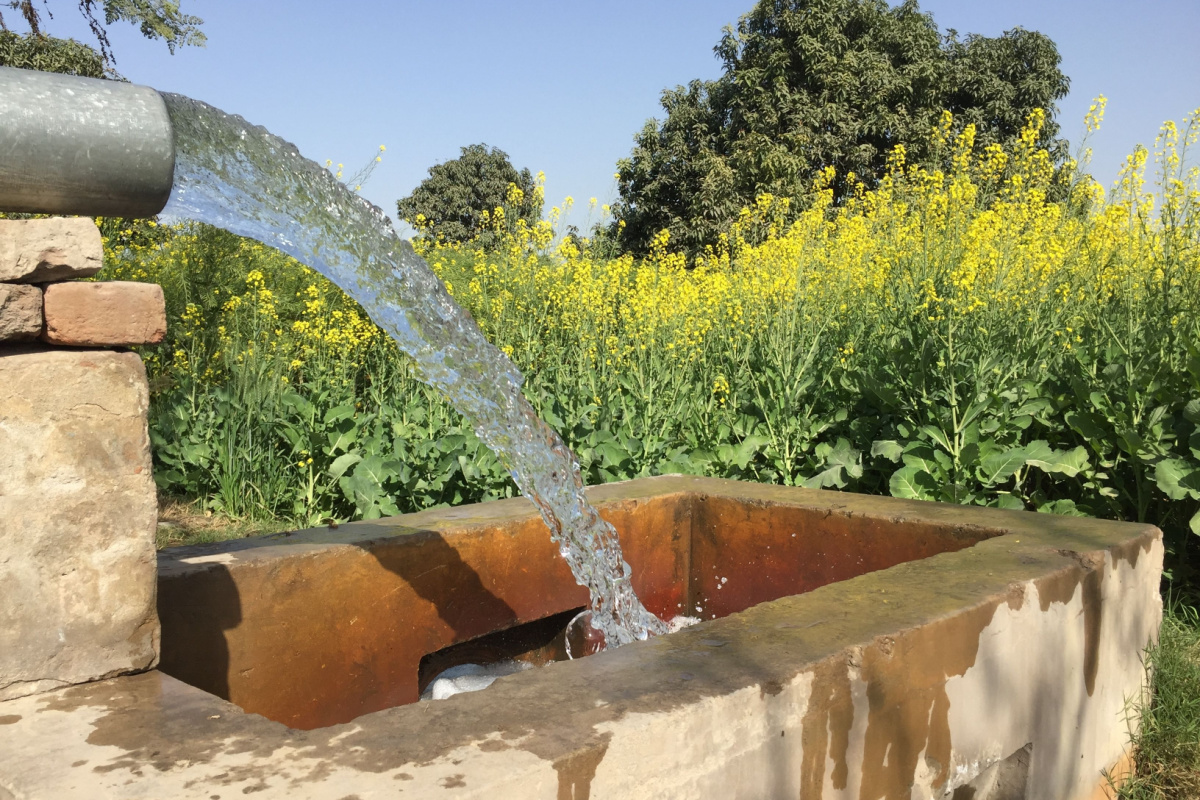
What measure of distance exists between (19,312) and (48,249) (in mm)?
112

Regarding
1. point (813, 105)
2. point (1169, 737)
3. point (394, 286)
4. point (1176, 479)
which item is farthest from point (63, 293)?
point (813, 105)

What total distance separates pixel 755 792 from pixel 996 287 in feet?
10.3

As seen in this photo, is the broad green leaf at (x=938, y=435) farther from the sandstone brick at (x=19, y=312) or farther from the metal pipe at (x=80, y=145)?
the sandstone brick at (x=19, y=312)

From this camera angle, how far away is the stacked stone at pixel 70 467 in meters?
1.51

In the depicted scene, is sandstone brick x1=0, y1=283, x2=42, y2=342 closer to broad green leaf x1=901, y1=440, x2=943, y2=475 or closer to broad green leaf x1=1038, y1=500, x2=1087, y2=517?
broad green leaf x1=901, y1=440, x2=943, y2=475

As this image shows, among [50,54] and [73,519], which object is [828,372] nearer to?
[73,519]

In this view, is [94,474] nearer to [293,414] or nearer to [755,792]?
[755,792]

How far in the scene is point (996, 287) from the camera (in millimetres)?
4094

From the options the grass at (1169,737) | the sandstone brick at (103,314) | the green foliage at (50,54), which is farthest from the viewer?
the green foliage at (50,54)

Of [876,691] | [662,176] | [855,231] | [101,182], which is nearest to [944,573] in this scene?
[876,691]

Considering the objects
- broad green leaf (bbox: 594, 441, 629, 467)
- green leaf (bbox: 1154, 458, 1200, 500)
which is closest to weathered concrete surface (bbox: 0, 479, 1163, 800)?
green leaf (bbox: 1154, 458, 1200, 500)

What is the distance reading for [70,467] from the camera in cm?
155

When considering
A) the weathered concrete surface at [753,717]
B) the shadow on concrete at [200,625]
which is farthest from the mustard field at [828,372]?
the shadow on concrete at [200,625]

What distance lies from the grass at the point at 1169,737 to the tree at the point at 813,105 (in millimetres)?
15400
